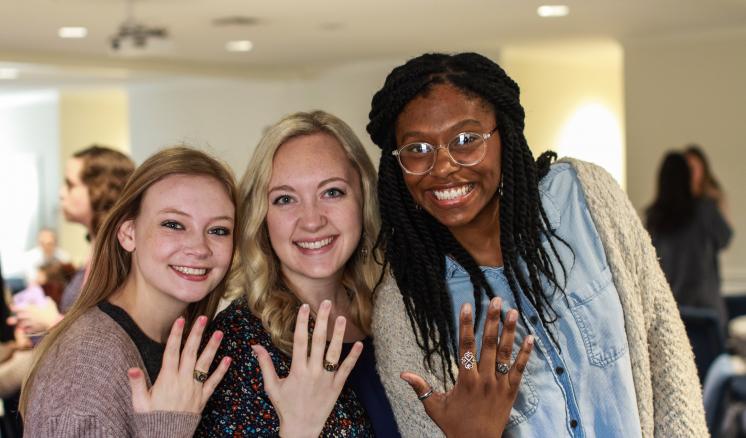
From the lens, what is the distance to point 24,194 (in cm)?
1485

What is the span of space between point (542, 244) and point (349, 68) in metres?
9.95

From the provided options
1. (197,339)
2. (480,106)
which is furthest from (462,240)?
(197,339)

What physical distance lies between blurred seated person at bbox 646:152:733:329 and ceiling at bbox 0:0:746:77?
1.83 metres

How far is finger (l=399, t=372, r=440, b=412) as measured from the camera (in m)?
1.80

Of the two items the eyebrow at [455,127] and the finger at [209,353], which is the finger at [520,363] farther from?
the finger at [209,353]

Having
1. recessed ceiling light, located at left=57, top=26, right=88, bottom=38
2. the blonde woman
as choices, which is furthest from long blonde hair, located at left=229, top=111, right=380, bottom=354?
recessed ceiling light, located at left=57, top=26, right=88, bottom=38

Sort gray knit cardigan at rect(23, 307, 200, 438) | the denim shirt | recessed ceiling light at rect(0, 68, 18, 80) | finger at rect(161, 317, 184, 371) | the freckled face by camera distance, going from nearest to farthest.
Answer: gray knit cardigan at rect(23, 307, 200, 438) < finger at rect(161, 317, 184, 371) < the denim shirt < the freckled face < recessed ceiling light at rect(0, 68, 18, 80)

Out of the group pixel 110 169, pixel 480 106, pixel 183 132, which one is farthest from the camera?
pixel 183 132

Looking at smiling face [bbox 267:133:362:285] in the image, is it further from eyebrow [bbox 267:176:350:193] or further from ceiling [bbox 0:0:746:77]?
ceiling [bbox 0:0:746:77]

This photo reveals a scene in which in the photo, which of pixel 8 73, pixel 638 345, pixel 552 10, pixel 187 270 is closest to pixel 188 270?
pixel 187 270

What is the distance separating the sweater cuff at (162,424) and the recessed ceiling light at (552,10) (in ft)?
21.1

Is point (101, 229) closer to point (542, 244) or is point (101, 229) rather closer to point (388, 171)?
point (388, 171)

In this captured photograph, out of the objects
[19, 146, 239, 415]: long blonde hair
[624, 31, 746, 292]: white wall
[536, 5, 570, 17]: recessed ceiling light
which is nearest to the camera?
[19, 146, 239, 415]: long blonde hair

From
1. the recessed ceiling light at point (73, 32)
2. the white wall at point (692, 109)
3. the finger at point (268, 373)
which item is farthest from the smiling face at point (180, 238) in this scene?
the white wall at point (692, 109)
